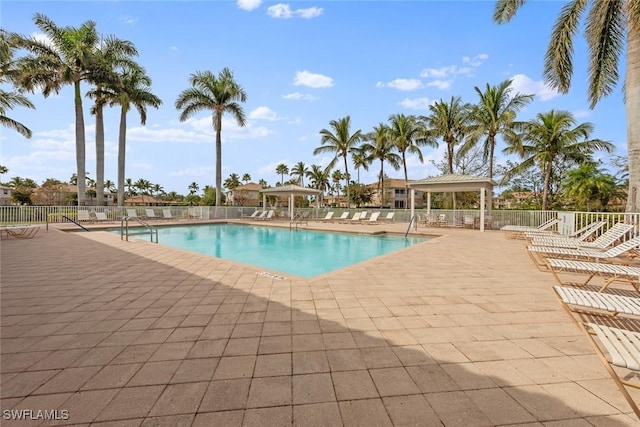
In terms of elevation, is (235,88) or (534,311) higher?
(235,88)

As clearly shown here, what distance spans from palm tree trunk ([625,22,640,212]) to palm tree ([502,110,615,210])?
12.8 metres

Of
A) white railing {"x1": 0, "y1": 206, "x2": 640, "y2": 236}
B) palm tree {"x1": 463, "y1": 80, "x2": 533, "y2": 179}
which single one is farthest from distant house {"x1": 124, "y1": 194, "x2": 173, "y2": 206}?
palm tree {"x1": 463, "y1": 80, "x2": 533, "y2": 179}

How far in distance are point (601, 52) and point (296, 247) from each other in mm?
11845

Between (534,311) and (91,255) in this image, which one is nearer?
(534,311)

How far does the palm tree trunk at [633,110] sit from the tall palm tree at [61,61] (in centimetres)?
2479

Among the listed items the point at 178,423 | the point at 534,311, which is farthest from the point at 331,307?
the point at 534,311

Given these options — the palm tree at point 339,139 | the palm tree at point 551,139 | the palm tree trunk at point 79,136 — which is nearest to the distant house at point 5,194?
the palm tree trunk at point 79,136

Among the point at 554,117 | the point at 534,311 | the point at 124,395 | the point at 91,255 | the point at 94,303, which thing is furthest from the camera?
the point at 554,117

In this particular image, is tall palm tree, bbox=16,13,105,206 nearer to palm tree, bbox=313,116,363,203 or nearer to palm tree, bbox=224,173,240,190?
palm tree, bbox=313,116,363,203

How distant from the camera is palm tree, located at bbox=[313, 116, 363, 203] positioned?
28.3 meters

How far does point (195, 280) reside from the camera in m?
4.88

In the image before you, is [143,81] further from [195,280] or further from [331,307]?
[331,307]

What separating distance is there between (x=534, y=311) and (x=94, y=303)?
212 inches

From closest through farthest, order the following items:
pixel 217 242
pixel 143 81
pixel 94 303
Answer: pixel 94 303, pixel 217 242, pixel 143 81
